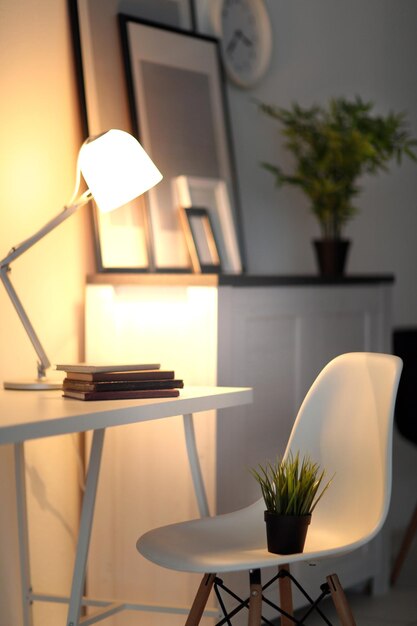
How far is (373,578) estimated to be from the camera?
3357 millimetres

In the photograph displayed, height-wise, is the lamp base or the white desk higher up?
the lamp base

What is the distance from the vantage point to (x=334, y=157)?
340cm

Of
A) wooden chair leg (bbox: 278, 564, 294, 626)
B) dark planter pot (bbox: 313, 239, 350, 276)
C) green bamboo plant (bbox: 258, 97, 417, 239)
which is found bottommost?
wooden chair leg (bbox: 278, 564, 294, 626)

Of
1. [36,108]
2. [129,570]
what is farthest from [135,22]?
Answer: [129,570]

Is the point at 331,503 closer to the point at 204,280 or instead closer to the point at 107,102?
the point at 204,280

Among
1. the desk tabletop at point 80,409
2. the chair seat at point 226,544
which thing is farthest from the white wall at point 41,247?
the chair seat at point 226,544

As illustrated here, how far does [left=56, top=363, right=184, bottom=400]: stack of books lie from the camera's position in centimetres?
223

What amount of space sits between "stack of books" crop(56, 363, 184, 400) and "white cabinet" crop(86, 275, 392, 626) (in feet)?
1.23

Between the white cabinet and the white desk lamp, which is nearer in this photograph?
the white desk lamp

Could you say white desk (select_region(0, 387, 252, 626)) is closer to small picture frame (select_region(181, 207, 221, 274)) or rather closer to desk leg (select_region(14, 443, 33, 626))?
desk leg (select_region(14, 443, 33, 626))

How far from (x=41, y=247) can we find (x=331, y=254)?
112 centimetres

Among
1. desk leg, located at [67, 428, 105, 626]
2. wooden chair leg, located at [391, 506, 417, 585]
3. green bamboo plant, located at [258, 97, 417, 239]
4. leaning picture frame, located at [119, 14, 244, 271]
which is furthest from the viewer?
wooden chair leg, located at [391, 506, 417, 585]

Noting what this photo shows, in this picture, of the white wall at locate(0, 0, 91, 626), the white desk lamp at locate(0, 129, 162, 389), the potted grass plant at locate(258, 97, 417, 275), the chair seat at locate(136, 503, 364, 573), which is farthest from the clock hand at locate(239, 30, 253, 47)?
the chair seat at locate(136, 503, 364, 573)

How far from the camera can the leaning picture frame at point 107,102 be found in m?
2.83
